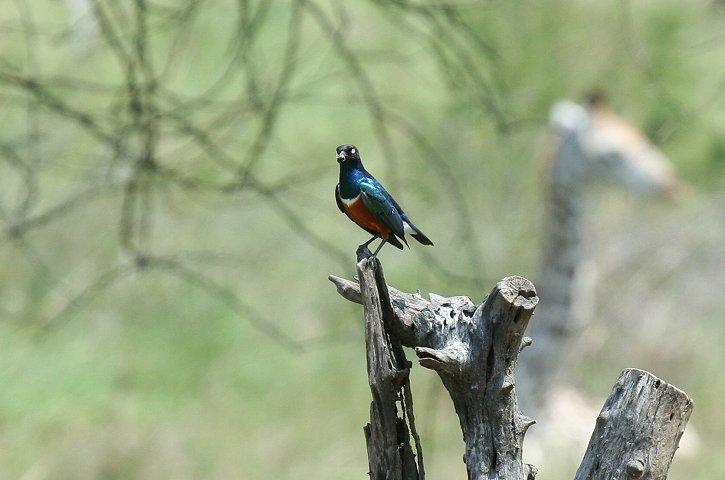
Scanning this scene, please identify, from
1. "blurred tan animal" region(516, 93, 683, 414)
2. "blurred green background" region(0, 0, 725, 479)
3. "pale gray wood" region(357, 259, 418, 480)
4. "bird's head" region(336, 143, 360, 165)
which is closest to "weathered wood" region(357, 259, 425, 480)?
"pale gray wood" region(357, 259, 418, 480)

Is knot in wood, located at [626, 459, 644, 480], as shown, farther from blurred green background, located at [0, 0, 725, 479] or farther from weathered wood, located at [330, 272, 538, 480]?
blurred green background, located at [0, 0, 725, 479]

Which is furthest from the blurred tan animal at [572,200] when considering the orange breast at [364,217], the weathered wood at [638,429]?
the weathered wood at [638,429]

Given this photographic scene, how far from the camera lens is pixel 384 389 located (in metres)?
2.37

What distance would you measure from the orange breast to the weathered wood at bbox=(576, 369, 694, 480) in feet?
2.17

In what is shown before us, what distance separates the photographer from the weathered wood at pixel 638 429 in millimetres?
2320

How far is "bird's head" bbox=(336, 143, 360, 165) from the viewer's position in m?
2.50

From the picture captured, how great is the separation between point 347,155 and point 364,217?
0.17 metres

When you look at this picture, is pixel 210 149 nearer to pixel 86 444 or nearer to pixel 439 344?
pixel 439 344

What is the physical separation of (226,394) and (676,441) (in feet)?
18.7

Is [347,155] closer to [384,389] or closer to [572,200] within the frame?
[384,389]

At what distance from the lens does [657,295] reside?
895 centimetres

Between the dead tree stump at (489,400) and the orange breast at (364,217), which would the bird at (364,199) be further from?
the dead tree stump at (489,400)

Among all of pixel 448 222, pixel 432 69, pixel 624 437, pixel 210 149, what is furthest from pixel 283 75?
pixel 432 69

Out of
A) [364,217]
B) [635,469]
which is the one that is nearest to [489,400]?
[635,469]
